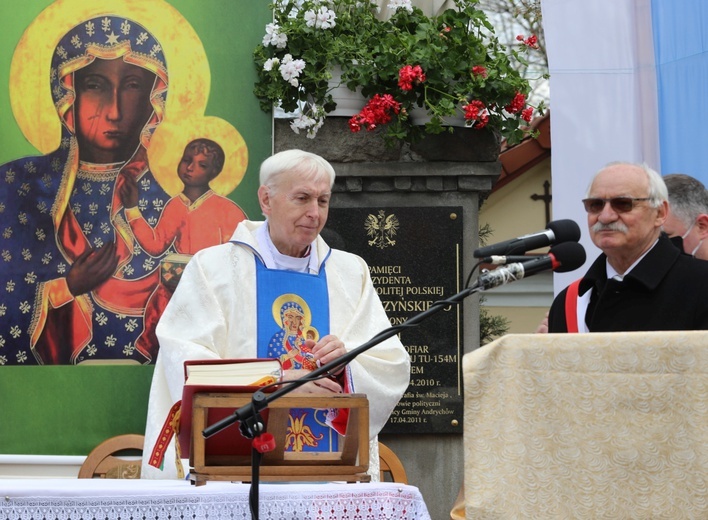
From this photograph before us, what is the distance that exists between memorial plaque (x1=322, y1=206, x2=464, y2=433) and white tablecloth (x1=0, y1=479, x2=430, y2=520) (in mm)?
2800

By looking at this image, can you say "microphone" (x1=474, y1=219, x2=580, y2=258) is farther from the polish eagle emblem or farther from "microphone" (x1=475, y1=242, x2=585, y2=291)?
the polish eagle emblem

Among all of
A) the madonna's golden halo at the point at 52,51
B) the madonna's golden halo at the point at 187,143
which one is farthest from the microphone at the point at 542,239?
the madonna's golden halo at the point at 52,51

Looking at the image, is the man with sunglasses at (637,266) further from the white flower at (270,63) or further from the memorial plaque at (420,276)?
the white flower at (270,63)

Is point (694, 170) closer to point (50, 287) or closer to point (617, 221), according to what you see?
point (617, 221)

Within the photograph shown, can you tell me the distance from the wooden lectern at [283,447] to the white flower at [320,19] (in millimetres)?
3002

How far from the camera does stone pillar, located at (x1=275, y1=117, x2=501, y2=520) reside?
19.4 ft

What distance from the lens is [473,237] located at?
605cm

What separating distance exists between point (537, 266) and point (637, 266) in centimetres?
128

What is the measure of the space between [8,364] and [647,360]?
4.20 meters

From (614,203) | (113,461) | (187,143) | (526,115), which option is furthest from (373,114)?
(113,461)

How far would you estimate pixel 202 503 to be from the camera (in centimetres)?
305

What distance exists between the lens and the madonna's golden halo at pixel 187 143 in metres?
6.09

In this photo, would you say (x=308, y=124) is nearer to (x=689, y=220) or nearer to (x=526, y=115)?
(x=526, y=115)

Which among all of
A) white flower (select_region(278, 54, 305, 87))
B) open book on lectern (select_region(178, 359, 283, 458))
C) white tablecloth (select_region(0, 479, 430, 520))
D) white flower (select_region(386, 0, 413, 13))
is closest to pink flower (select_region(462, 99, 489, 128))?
white flower (select_region(386, 0, 413, 13))
